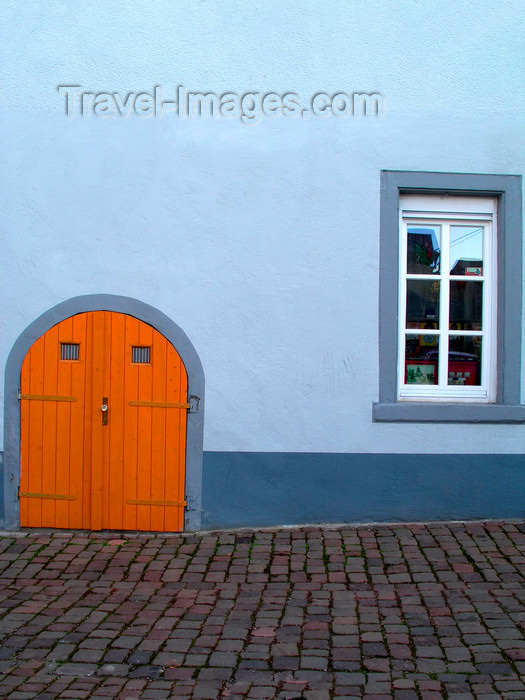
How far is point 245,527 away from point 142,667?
2107 millimetres

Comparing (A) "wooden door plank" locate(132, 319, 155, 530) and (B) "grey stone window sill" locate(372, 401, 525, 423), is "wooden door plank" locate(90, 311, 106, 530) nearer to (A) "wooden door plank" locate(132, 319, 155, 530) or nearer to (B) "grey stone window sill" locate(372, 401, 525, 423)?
(A) "wooden door plank" locate(132, 319, 155, 530)

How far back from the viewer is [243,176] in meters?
5.70

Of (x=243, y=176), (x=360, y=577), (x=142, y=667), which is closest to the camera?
(x=142, y=667)

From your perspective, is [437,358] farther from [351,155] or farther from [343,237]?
[351,155]

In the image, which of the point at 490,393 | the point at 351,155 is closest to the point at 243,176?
the point at 351,155

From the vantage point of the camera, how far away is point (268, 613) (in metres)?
4.34

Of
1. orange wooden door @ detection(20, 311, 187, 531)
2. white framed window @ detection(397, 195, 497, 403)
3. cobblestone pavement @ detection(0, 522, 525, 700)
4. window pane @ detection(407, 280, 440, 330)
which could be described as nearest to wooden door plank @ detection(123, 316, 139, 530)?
orange wooden door @ detection(20, 311, 187, 531)

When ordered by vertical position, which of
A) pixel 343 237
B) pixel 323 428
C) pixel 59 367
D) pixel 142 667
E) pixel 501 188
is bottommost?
pixel 142 667

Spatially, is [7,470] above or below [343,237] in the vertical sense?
below

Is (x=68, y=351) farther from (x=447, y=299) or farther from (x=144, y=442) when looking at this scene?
(x=447, y=299)

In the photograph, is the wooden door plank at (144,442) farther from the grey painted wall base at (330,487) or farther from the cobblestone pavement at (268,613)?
the grey painted wall base at (330,487)

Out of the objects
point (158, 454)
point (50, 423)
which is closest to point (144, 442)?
point (158, 454)

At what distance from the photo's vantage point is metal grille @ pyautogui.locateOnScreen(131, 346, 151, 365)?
5.73 meters

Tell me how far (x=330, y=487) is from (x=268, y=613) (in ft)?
5.14
